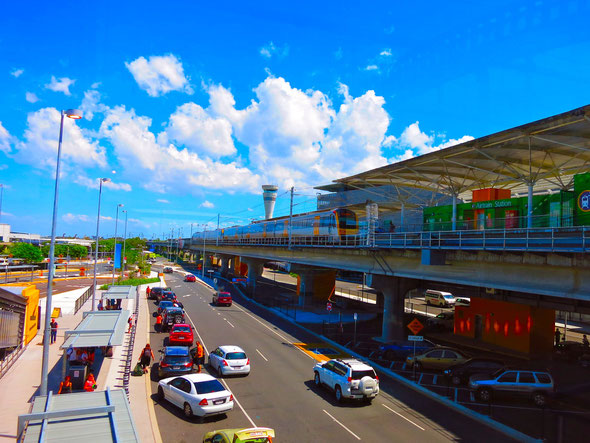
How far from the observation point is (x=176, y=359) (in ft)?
60.6

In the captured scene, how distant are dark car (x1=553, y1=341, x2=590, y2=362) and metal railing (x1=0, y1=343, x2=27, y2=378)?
1255 inches

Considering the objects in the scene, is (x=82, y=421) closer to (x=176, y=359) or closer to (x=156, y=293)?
(x=176, y=359)

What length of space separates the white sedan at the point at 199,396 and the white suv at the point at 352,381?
4.67m

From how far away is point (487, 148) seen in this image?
1033 inches

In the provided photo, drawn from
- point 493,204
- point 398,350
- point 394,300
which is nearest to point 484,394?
point 398,350

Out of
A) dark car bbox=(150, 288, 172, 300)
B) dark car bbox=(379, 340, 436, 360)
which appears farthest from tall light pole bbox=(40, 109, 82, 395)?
dark car bbox=(150, 288, 172, 300)

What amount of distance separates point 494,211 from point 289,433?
1803cm

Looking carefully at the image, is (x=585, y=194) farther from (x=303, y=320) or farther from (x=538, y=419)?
(x=303, y=320)

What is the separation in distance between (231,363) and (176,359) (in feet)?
8.48

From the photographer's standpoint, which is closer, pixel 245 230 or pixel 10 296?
pixel 10 296

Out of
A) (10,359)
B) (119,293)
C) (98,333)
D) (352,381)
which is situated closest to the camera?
(352,381)

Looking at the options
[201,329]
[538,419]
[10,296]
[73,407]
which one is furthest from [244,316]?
[73,407]

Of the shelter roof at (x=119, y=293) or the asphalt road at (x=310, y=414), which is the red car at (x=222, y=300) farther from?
the asphalt road at (x=310, y=414)

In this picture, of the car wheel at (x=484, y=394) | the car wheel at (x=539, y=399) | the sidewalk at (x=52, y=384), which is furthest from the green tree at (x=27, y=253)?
the car wheel at (x=539, y=399)
